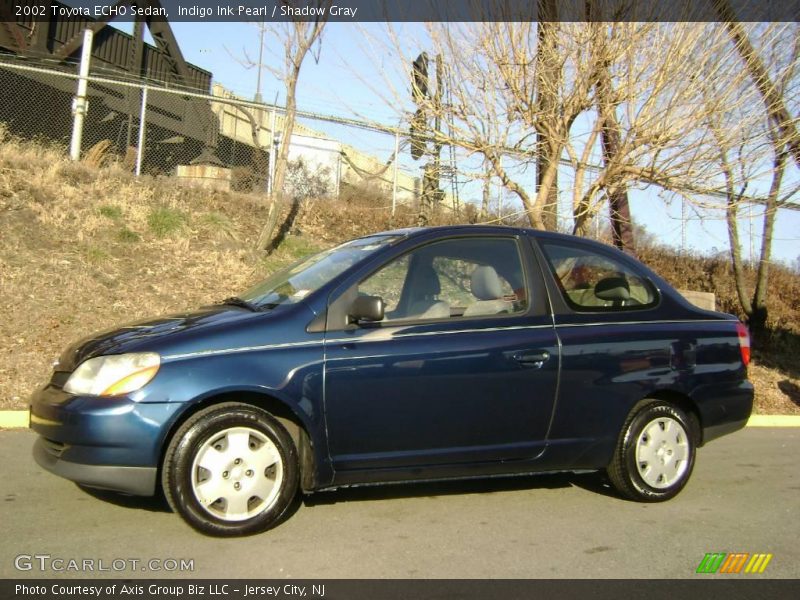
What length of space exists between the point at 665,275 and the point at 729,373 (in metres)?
10.2

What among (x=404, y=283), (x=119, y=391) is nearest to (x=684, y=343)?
(x=404, y=283)

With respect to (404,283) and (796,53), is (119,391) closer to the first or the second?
(404,283)

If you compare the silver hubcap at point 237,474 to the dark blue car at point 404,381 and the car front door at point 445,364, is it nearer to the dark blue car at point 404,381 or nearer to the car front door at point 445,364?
the dark blue car at point 404,381

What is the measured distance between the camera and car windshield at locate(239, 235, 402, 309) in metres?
4.51


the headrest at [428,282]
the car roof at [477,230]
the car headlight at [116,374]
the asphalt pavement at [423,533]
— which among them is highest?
the car roof at [477,230]

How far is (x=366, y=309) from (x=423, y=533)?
53.2 inches

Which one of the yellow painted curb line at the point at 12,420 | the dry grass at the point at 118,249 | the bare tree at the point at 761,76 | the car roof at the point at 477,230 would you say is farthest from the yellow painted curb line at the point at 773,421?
the yellow painted curb line at the point at 12,420

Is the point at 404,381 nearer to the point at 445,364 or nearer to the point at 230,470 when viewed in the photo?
the point at 445,364

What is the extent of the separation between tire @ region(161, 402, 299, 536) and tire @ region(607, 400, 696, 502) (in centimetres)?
224

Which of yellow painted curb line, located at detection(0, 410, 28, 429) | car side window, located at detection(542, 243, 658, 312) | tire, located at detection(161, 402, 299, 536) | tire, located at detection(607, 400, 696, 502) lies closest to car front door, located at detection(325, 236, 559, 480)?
car side window, located at detection(542, 243, 658, 312)

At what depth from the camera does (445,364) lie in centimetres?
433

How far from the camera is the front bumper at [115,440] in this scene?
149 inches

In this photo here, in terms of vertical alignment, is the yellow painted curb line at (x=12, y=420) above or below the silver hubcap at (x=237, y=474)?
below

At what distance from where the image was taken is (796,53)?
34.0ft
